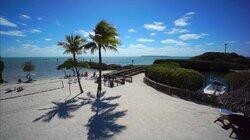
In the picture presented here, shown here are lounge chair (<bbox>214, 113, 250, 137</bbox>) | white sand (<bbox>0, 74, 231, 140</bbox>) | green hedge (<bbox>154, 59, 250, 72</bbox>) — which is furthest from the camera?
green hedge (<bbox>154, 59, 250, 72</bbox>)

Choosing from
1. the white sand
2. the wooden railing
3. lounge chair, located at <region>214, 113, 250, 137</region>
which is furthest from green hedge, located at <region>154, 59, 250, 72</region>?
lounge chair, located at <region>214, 113, 250, 137</region>

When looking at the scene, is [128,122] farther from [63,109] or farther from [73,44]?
[73,44]

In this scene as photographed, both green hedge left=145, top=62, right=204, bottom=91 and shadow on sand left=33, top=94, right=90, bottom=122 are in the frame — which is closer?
shadow on sand left=33, top=94, right=90, bottom=122

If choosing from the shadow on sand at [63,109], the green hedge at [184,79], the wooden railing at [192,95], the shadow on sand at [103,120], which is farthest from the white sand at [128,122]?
the green hedge at [184,79]

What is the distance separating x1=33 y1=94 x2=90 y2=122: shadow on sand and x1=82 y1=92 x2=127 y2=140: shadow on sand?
1.26 meters

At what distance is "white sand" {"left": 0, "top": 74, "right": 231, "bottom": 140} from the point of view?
11938 mm

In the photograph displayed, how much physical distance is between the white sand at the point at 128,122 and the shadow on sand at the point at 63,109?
0.24 m

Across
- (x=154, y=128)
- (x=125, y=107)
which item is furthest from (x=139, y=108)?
(x=154, y=128)

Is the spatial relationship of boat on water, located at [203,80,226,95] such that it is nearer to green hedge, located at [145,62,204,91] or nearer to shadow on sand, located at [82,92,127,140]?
green hedge, located at [145,62,204,91]

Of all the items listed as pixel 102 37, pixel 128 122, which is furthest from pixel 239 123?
pixel 102 37

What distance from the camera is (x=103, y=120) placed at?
14.6 m

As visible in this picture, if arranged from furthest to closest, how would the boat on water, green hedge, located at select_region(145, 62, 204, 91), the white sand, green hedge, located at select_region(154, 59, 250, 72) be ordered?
green hedge, located at select_region(154, 59, 250, 72) < the boat on water < green hedge, located at select_region(145, 62, 204, 91) < the white sand

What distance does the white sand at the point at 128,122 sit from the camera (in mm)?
11938

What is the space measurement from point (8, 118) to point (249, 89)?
1664 centimetres
